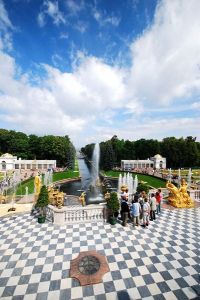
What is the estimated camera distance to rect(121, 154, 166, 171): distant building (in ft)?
215

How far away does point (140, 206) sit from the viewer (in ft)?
37.7

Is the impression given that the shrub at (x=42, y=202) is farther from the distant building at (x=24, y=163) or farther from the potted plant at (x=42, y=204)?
the distant building at (x=24, y=163)

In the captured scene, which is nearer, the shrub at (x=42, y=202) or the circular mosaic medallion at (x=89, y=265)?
the circular mosaic medallion at (x=89, y=265)

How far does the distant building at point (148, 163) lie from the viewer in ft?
215

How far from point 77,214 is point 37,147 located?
194 feet

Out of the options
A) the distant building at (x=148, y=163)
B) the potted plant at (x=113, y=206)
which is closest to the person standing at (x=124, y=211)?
the potted plant at (x=113, y=206)

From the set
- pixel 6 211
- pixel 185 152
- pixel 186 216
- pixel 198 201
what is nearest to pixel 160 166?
pixel 185 152

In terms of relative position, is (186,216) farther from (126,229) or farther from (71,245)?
(71,245)

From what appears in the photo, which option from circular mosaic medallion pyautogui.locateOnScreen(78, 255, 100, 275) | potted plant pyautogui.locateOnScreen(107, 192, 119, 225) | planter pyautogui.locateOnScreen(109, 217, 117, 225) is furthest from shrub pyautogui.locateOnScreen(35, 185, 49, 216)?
circular mosaic medallion pyautogui.locateOnScreen(78, 255, 100, 275)

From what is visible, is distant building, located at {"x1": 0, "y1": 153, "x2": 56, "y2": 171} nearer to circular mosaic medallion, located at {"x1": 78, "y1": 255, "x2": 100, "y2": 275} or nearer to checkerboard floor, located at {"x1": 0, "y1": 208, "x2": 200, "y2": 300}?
checkerboard floor, located at {"x1": 0, "y1": 208, "x2": 200, "y2": 300}

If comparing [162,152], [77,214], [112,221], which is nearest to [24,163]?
[162,152]

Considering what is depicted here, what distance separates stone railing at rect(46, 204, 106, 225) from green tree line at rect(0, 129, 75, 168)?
52.5 meters

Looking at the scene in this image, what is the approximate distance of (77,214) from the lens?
39.8 feet

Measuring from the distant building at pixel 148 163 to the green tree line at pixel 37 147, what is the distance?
19518 mm
